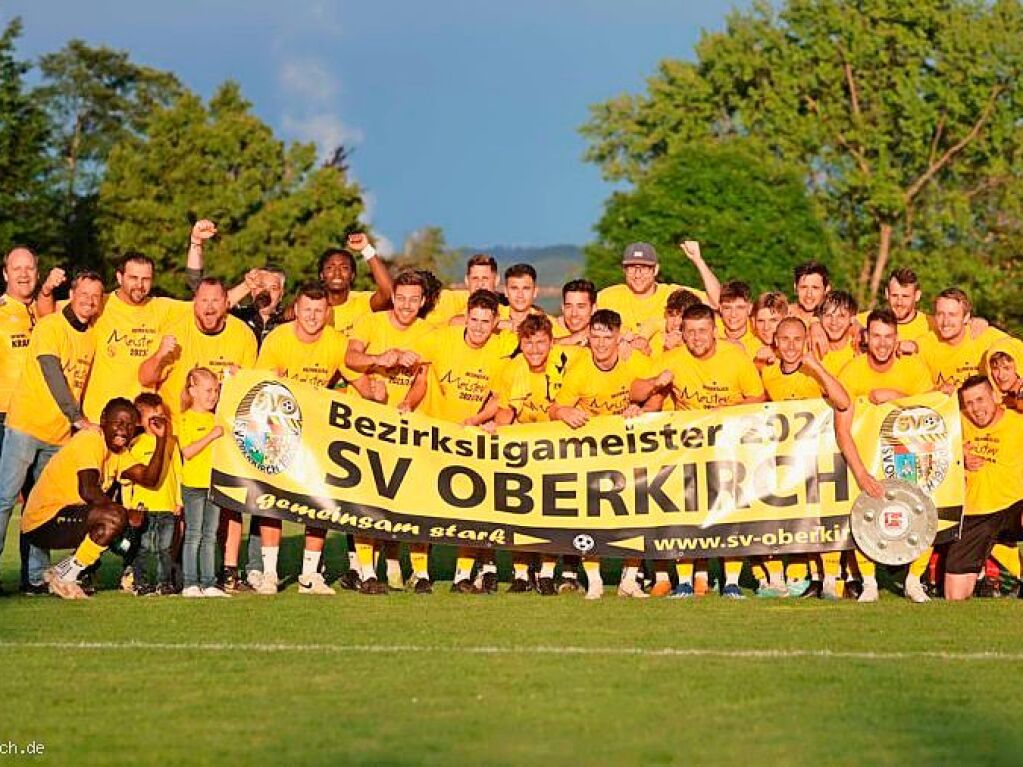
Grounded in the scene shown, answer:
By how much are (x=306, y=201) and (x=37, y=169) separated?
44.0 ft

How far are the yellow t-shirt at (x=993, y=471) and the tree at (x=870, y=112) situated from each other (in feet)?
217

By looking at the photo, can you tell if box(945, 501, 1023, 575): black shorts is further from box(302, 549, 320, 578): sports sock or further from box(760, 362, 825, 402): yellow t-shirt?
box(302, 549, 320, 578): sports sock

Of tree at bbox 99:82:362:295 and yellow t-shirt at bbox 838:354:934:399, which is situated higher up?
tree at bbox 99:82:362:295

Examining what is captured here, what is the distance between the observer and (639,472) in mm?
16141

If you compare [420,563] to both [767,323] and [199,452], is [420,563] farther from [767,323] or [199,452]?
[767,323]

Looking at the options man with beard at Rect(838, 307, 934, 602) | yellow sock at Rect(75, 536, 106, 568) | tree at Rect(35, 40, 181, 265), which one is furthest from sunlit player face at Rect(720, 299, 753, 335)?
tree at Rect(35, 40, 181, 265)

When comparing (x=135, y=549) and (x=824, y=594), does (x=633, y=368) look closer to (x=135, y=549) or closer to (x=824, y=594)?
(x=824, y=594)

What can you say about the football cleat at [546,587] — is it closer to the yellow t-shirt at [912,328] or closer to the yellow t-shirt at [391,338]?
the yellow t-shirt at [391,338]

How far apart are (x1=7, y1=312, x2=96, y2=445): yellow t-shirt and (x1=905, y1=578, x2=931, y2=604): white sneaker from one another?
5.91m

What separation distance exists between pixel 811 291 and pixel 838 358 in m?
0.62

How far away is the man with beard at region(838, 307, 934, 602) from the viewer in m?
15.9

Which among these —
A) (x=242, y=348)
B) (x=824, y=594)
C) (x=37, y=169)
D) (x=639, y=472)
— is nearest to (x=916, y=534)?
(x=824, y=594)

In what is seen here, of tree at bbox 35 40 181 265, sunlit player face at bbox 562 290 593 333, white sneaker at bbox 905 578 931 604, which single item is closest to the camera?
white sneaker at bbox 905 578 931 604

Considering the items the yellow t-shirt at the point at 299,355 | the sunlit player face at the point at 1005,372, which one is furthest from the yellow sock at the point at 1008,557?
the yellow t-shirt at the point at 299,355
